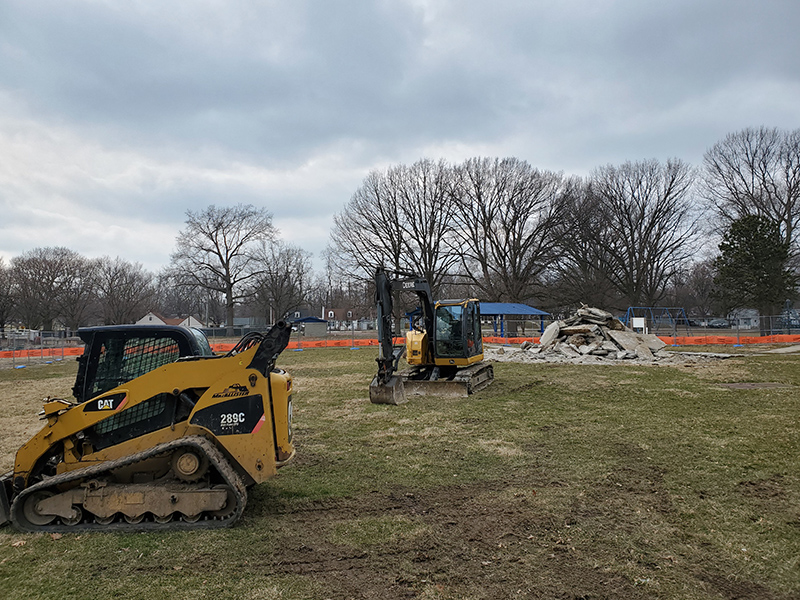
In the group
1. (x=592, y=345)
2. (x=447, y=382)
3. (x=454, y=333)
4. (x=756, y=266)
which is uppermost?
(x=756, y=266)

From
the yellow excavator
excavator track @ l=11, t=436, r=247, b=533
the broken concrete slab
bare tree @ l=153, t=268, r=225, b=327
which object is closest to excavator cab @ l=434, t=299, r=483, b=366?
the yellow excavator

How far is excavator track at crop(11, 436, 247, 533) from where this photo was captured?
15.6 feet

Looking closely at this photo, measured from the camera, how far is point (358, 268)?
4709 cm

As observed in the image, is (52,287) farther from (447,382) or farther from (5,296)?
(447,382)

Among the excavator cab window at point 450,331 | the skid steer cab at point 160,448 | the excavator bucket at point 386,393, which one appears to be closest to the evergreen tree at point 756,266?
the excavator cab window at point 450,331

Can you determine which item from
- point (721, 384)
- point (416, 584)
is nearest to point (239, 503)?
point (416, 584)

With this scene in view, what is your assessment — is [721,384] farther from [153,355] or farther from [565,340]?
[153,355]

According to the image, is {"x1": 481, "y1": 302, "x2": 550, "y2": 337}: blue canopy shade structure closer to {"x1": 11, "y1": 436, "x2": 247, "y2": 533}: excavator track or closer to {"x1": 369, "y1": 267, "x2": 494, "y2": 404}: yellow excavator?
{"x1": 369, "y1": 267, "x2": 494, "y2": 404}: yellow excavator

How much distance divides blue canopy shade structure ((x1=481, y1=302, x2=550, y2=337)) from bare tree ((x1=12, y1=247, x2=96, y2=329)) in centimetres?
4575

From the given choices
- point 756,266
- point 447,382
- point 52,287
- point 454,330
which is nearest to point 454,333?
point 454,330

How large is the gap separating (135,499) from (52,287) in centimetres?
6584

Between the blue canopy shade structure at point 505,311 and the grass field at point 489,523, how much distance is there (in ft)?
99.4

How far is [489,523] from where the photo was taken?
5.00m

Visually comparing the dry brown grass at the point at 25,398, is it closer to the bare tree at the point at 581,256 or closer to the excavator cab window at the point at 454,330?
the excavator cab window at the point at 454,330
